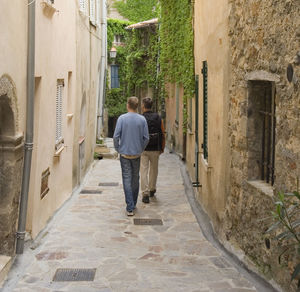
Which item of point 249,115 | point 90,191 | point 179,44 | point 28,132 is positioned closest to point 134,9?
point 179,44

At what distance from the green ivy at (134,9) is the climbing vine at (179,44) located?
16.9 metres

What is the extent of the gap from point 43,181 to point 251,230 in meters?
3.11

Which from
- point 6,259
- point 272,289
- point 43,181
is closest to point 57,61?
point 43,181

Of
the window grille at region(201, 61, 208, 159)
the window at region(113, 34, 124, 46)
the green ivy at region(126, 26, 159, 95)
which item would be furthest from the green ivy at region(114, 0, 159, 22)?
the window grille at region(201, 61, 208, 159)

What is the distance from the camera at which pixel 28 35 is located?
240 inches

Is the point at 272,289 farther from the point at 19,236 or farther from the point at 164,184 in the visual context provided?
the point at 164,184

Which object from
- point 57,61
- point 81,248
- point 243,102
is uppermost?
point 57,61

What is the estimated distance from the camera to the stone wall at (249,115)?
15.2 ft

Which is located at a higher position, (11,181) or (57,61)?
(57,61)

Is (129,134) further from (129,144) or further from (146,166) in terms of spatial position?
(146,166)

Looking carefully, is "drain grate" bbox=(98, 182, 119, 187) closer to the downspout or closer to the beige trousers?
the beige trousers

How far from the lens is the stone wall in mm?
4621

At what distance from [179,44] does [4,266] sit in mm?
10172

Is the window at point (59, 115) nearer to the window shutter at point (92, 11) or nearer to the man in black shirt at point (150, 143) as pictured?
the man in black shirt at point (150, 143)
